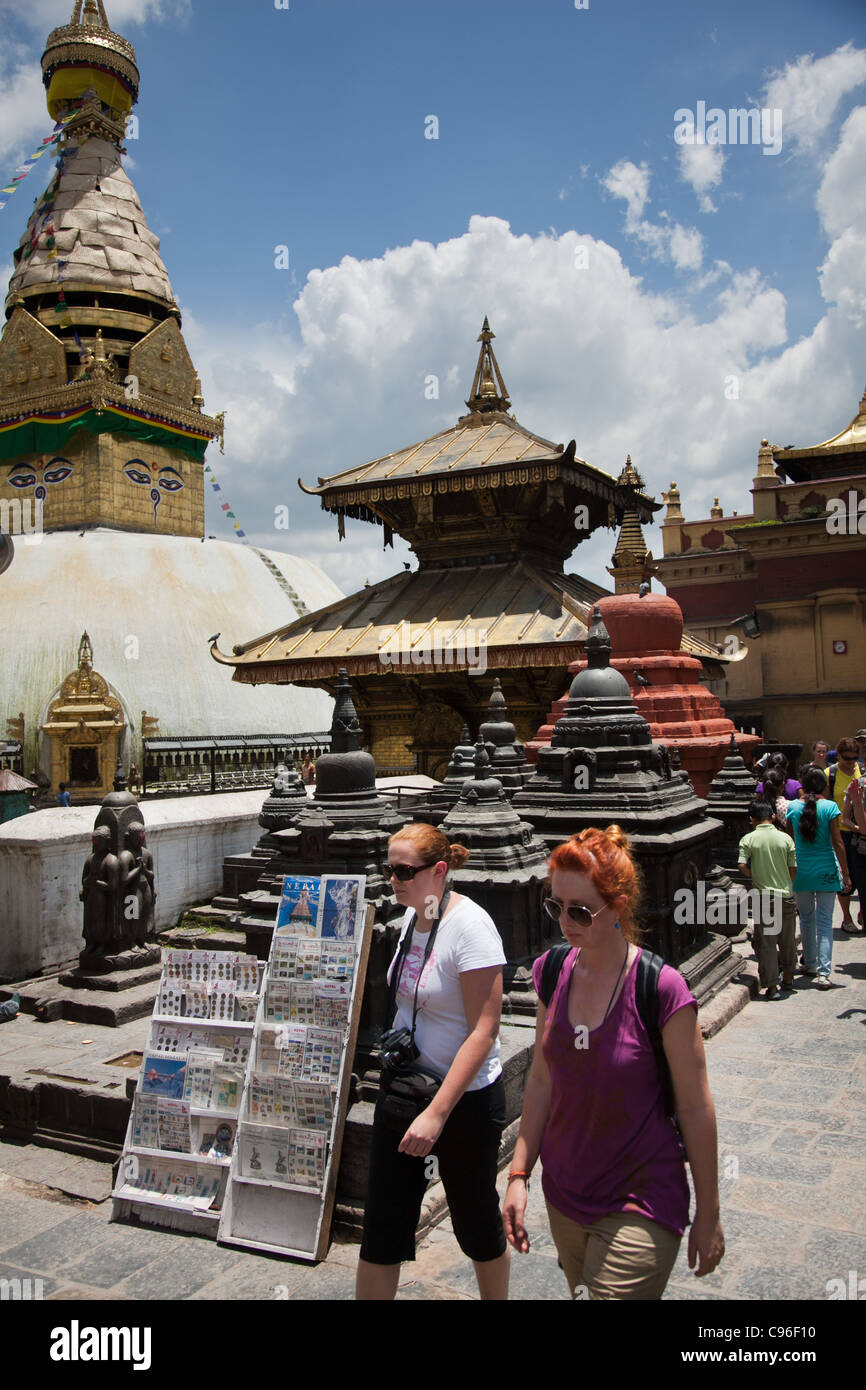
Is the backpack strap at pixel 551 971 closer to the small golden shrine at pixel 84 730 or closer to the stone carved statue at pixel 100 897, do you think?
the stone carved statue at pixel 100 897

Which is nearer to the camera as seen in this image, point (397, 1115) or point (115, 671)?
point (397, 1115)

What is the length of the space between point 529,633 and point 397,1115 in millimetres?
9638

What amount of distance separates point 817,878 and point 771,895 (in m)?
0.50

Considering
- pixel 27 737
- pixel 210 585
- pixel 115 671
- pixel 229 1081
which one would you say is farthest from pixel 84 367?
pixel 229 1081

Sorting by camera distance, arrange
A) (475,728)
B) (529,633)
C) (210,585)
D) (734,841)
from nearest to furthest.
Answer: (734,841) < (529,633) < (475,728) < (210,585)

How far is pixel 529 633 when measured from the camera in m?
12.2

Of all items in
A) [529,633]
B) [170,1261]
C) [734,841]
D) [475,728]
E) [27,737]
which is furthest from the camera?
[27,737]

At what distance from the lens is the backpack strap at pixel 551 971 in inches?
102

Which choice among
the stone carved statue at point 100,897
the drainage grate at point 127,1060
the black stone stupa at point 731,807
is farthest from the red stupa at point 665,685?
the drainage grate at point 127,1060

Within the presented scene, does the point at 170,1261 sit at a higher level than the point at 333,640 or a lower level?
lower

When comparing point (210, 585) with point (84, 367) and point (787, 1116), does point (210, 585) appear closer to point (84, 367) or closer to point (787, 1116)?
point (84, 367)

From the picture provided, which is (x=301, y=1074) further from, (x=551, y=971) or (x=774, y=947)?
(x=774, y=947)

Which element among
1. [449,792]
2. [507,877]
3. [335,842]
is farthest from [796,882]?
[335,842]

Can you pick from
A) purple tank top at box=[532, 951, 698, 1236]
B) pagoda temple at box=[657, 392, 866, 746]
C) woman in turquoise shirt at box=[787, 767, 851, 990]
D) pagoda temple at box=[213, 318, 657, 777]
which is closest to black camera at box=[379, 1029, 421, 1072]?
purple tank top at box=[532, 951, 698, 1236]
